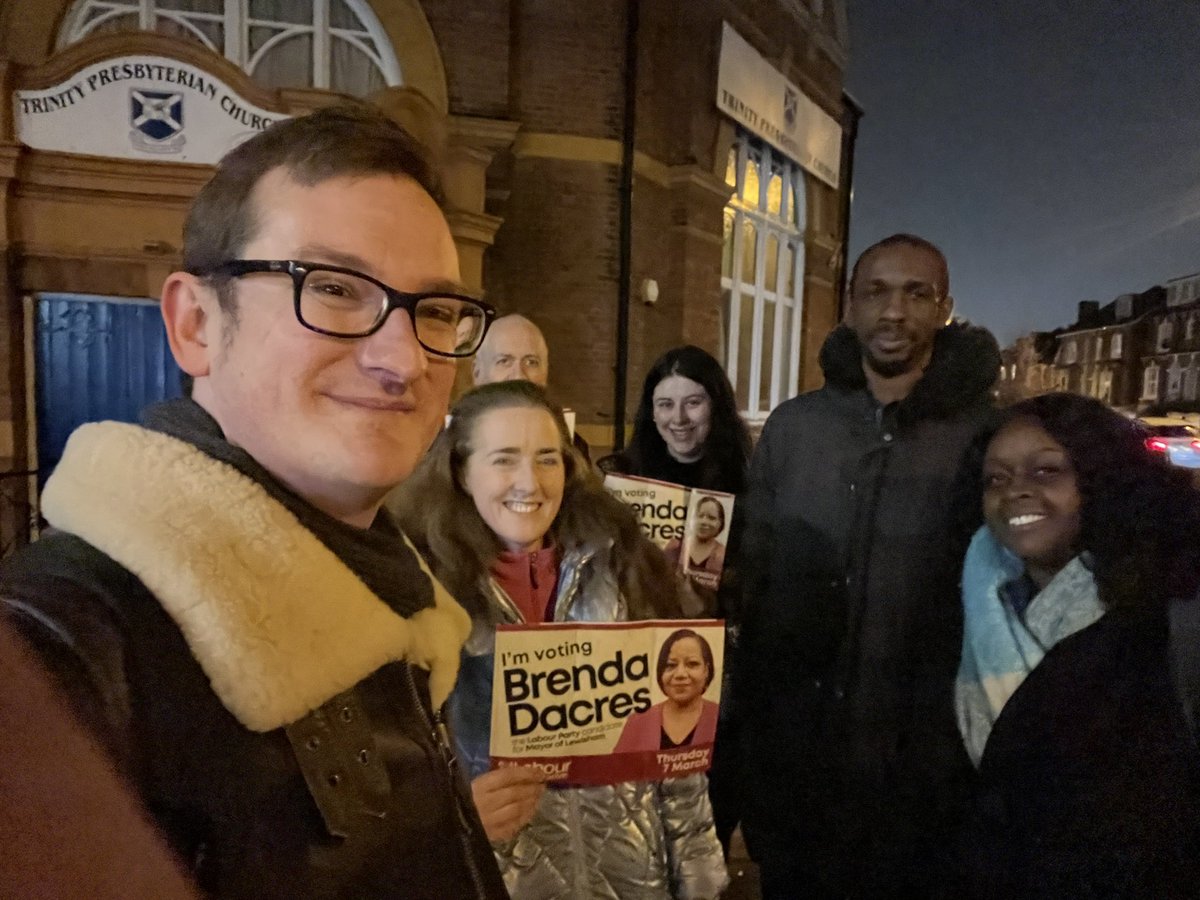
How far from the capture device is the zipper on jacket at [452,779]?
1.01 metres

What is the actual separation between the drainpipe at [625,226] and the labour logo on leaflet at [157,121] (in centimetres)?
385

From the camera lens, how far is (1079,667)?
5.51ft

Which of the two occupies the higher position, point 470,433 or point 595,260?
point 595,260

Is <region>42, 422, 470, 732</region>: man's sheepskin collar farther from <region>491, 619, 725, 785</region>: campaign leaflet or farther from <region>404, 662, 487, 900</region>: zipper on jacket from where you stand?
<region>491, 619, 725, 785</region>: campaign leaflet

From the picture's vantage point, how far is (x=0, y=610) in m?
0.61

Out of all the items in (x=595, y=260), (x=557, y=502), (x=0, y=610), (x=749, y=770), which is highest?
(x=595, y=260)

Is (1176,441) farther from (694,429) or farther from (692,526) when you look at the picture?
(692,526)

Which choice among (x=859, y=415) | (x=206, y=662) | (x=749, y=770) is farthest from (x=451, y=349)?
(x=749, y=770)

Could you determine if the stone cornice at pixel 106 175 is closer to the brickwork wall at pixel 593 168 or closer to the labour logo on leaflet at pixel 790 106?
the brickwork wall at pixel 593 168

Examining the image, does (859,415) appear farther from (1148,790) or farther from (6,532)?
(6,532)

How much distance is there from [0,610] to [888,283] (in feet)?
7.88

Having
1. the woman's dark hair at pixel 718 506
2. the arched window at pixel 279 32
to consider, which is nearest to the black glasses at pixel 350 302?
the woman's dark hair at pixel 718 506

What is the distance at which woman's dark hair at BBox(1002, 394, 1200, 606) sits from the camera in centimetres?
168

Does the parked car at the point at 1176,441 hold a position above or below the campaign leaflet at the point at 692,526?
above
